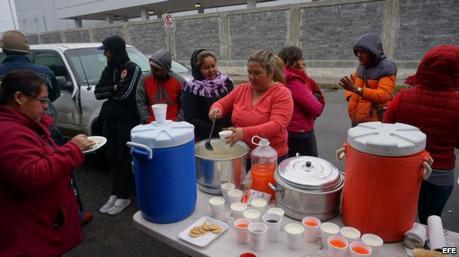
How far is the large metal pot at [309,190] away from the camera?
4.94 ft

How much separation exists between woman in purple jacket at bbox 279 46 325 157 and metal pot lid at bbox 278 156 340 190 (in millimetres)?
1171

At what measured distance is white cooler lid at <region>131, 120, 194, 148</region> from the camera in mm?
1458

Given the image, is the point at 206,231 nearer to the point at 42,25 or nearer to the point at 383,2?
the point at 383,2

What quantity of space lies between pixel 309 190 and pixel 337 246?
293 millimetres

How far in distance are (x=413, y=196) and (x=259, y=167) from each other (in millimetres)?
809

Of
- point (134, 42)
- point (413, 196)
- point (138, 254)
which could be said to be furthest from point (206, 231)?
point (134, 42)

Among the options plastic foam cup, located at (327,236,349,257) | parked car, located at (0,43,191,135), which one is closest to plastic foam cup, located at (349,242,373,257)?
plastic foam cup, located at (327,236,349,257)

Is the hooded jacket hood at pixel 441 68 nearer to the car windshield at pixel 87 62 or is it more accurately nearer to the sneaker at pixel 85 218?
the sneaker at pixel 85 218

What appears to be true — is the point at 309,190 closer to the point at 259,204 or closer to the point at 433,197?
the point at 259,204

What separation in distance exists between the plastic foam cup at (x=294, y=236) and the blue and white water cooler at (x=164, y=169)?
56 centimetres

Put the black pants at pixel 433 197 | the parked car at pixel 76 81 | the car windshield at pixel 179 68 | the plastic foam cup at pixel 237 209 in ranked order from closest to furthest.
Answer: the plastic foam cup at pixel 237 209 < the black pants at pixel 433 197 < the parked car at pixel 76 81 < the car windshield at pixel 179 68

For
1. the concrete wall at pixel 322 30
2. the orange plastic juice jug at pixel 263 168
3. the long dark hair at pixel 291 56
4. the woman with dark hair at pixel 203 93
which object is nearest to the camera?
the orange plastic juice jug at pixel 263 168

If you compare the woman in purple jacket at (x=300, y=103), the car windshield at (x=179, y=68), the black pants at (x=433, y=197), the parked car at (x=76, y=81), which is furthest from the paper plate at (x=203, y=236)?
the car windshield at (x=179, y=68)

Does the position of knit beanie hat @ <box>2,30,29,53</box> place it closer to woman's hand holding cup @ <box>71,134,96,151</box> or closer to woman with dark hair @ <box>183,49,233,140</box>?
woman with dark hair @ <box>183,49,233,140</box>
